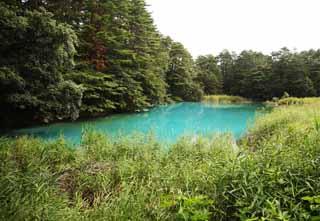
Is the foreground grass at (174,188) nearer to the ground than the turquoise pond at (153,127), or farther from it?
farther from it

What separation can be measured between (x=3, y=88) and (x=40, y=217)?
19.5ft

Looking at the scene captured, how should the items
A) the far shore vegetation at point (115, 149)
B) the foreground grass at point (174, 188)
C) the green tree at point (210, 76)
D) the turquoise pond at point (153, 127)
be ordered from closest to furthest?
the foreground grass at point (174, 188) → the far shore vegetation at point (115, 149) → the turquoise pond at point (153, 127) → the green tree at point (210, 76)

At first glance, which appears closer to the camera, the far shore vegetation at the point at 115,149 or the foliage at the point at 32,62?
the far shore vegetation at the point at 115,149

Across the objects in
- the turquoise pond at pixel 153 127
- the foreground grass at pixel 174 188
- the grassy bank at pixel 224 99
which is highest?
the grassy bank at pixel 224 99

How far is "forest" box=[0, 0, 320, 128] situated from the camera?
6.36 m

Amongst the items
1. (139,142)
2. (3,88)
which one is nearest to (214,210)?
(139,142)

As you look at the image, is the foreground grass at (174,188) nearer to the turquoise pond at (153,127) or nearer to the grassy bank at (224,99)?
the turquoise pond at (153,127)

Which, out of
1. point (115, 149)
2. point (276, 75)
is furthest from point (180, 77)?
point (115, 149)

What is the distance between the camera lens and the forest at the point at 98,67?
6.36 metres

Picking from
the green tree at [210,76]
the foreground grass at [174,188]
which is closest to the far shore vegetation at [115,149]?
the foreground grass at [174,188]

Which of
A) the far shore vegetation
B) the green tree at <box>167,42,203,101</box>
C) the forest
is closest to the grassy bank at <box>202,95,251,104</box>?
the green tree at <box>167,42,203,101</box>

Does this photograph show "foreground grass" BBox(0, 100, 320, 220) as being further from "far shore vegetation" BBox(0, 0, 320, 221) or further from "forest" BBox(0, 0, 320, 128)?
"forest" BBox(0, 0, 320, 128)

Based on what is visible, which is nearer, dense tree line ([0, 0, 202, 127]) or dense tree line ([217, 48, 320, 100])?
dense tree line ([0, 0, 202, 127])

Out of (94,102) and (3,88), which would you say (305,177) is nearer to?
(3,88)
